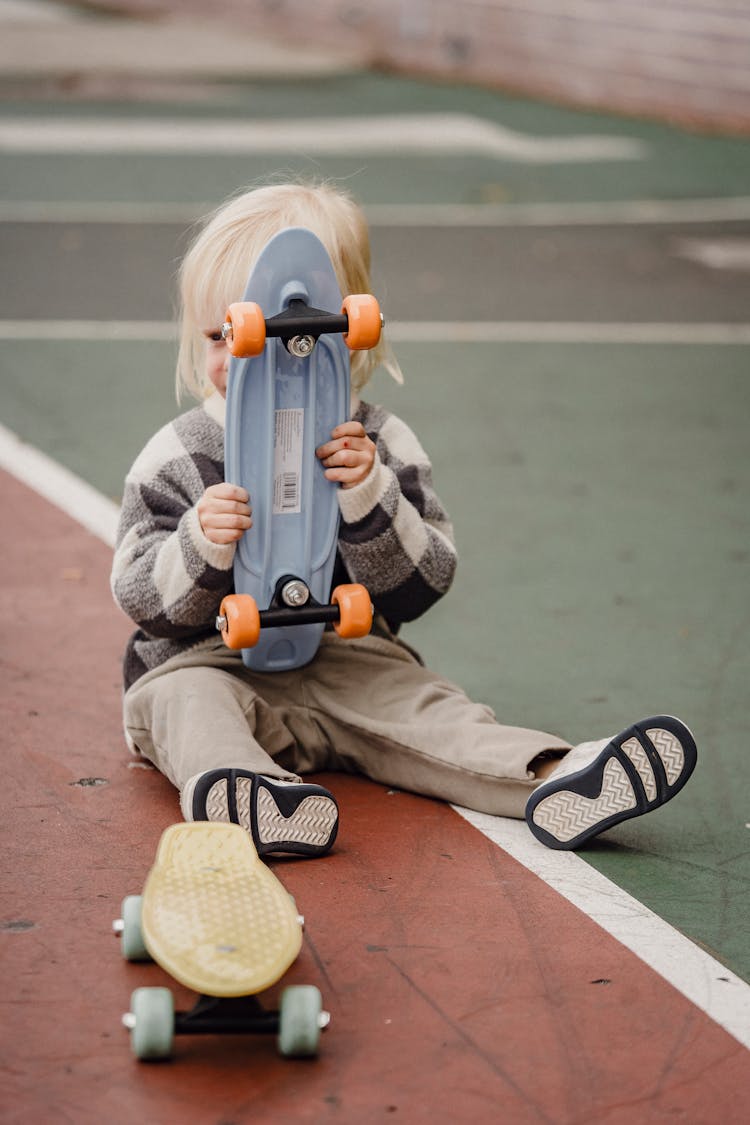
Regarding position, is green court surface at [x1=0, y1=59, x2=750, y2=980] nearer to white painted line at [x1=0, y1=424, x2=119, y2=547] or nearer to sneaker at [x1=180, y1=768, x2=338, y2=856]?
white painted line at [x1=0, y1=424, x2=119, y2=547]

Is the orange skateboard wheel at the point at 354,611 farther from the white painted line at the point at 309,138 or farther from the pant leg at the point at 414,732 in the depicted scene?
the white painted line at the point at 309,138

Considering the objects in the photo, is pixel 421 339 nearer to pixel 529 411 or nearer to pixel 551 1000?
pixel 529 411

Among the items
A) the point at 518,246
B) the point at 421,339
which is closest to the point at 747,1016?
the point at 421,339

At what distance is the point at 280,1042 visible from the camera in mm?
2674

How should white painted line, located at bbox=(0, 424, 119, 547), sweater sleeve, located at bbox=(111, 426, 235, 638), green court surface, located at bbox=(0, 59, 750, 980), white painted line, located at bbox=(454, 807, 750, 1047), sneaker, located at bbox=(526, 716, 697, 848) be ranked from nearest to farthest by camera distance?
1. white painted line, located at bbox=(454, 807, 750, 1047)
2. sneaker, located at bbox=(526, 716, 697, 848)
3. sweater sleeve, located at bbox=(111, 426, 235, 638)
4. green court surface, located at bbox=(0, 59, 750, 980)
5. white painted line, located at bbox=(0, 424, 119, 547)

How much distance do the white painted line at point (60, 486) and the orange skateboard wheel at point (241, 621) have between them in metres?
1.91

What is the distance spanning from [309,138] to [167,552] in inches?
428

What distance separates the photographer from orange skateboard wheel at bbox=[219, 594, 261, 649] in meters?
3.40

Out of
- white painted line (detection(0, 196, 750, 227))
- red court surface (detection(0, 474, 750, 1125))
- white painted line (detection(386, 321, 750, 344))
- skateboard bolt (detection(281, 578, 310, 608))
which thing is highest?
white painted line (detection(0, 196, 750, 227))

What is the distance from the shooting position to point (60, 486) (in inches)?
228

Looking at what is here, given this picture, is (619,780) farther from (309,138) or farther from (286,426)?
(309,138)

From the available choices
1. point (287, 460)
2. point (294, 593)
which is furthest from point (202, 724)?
point (287, 460)

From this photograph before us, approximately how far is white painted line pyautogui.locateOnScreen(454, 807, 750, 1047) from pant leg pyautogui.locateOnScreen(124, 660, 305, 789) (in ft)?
1.53

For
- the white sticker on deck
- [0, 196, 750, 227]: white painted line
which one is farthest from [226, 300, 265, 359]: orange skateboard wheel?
[0, 196, 750, 227]: white painted line
